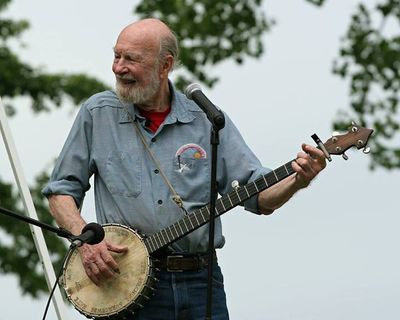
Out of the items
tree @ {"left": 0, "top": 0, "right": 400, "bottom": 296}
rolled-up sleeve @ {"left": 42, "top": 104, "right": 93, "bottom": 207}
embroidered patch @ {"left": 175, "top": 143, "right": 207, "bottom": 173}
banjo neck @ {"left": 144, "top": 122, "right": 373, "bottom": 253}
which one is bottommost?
banjo neck @ {"left": 144, "top": 122, "right": 373, "bottom": 253}

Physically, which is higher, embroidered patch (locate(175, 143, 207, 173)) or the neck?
the neck

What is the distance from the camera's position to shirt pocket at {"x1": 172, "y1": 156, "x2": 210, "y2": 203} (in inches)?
296

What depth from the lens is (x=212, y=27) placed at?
1794 centimetres

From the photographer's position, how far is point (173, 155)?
7578 millimetres

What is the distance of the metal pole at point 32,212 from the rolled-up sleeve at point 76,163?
38 cm

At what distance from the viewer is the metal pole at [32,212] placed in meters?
7.95

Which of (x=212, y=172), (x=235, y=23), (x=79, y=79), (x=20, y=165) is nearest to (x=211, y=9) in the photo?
(x=235, y=23)

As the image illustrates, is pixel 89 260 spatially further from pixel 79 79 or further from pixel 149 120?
pixel 79 79

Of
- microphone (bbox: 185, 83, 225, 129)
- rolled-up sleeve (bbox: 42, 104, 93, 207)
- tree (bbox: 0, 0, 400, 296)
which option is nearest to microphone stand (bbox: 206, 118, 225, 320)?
microphone (bbox: 185, 83, 225, 129)

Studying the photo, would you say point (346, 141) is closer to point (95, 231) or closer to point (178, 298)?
point (178, 298)

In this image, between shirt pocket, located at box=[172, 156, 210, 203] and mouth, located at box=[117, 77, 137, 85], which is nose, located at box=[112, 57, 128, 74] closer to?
mouth, located at box=[117, 77, 137, 85]

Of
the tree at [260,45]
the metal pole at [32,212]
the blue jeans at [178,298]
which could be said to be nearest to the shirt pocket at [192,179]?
the blue jeans at [178,298]

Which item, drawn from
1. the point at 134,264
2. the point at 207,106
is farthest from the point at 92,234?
the point at 134,264

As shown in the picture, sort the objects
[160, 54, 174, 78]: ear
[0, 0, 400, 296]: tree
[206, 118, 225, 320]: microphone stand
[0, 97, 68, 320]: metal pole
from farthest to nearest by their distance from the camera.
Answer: [0, 0, 400, 296]: tree, [0, 97, 68, 320]: metal pole, [160, 54, 174, 78]: ear, [206, 118, 225, 320]: microphone stand
